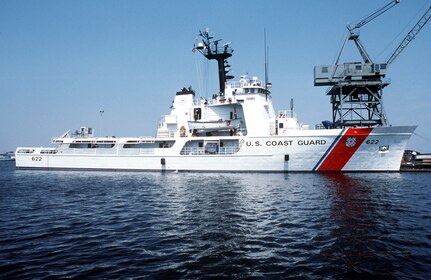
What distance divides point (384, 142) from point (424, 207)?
14.3 m

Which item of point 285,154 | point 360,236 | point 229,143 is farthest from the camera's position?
point 229,143

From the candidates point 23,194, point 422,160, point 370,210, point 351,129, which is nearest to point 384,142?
point 351,129

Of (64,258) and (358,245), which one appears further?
(358,245)

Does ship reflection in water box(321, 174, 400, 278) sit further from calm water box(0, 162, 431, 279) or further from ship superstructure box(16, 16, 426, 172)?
ship superstructure box(16, 16, 426, 172)

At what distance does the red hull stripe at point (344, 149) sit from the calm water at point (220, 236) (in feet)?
32.0

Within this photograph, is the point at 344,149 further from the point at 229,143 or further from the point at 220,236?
the point at 220,236

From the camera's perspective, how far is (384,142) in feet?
84.1

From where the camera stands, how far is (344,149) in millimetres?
26094

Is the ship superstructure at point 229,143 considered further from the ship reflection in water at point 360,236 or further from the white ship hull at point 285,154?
the ship reflection in water at point 360,236

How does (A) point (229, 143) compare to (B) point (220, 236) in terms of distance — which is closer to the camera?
(B) point (220, 236)

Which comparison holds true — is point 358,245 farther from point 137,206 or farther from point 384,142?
point 384,142

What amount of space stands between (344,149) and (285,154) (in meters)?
5.18

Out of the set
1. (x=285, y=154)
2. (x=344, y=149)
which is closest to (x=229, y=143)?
(x=285, y=154)

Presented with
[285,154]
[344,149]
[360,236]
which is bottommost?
[360,236]
